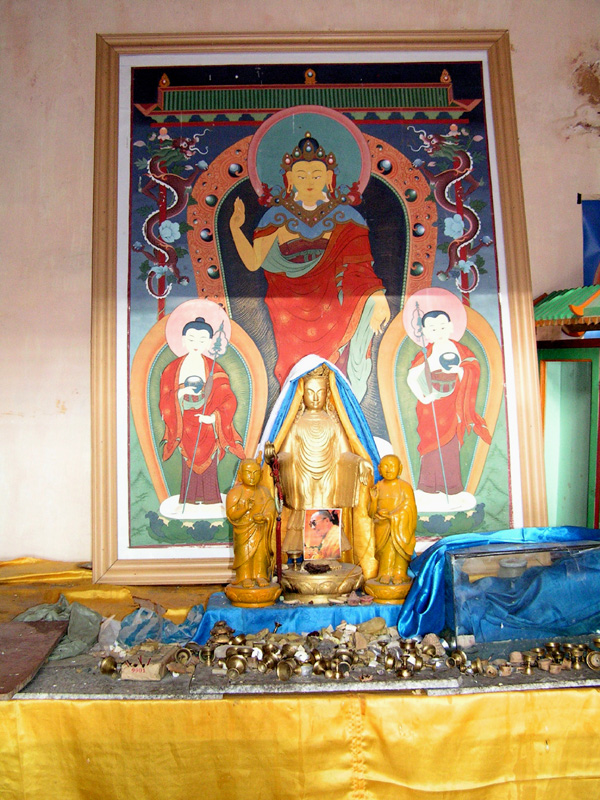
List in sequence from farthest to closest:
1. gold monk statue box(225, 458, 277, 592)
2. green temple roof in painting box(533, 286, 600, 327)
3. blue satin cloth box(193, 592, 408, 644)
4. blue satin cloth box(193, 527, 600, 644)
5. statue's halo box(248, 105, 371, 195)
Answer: statue's halo box(248, 105, 371, 195) → green temple roof in painting box(533, 286, 600, 327) → gold monk statue box(225, 458, 277, 592) → blue satin cloth box(193, 592, 408, 644) → blue satin cloth box(193, 527, 600, 644)

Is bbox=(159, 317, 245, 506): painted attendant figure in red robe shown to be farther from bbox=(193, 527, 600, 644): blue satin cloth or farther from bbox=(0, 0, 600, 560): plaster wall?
bbox=(193, 527, 600, 644): blue satin cloth

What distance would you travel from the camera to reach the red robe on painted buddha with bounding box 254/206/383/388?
455 centimetres

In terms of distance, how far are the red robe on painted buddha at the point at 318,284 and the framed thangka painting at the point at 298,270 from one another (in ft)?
0.04

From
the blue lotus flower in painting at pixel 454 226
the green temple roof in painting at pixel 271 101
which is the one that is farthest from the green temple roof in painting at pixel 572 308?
the green temple roof in painting at pixel 271 101

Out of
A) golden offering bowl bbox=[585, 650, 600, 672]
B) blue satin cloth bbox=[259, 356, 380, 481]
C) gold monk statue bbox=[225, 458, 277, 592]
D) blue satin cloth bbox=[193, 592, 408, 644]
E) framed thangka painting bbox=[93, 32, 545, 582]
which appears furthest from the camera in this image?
framed thangka painting bbox=[93, 32, 545, 582]

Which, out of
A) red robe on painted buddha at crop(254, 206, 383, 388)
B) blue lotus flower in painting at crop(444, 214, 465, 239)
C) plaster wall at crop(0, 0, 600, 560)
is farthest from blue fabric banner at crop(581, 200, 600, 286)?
red robe on painted buddha at crop(254, 206, 383, 388)

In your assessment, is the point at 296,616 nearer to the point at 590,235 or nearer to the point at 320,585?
the point at 320,585

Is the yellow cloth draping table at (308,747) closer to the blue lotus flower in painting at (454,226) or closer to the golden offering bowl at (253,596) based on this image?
the golden offering bowl at (253,596)

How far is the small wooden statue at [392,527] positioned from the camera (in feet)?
11.4

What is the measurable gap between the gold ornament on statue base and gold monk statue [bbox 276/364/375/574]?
0.25 metres

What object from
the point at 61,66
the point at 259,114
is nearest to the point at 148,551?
the point at 259,114

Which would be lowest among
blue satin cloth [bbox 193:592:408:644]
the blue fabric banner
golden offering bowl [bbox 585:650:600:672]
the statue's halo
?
golden offering bowl [bbox 585:650:600:672]

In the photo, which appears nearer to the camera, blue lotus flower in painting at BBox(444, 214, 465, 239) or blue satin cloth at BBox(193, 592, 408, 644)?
blue satin cloth at BBox(193, 592, 408, 644)

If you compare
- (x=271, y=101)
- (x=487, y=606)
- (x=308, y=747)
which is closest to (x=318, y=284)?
(x=271, y=101)
